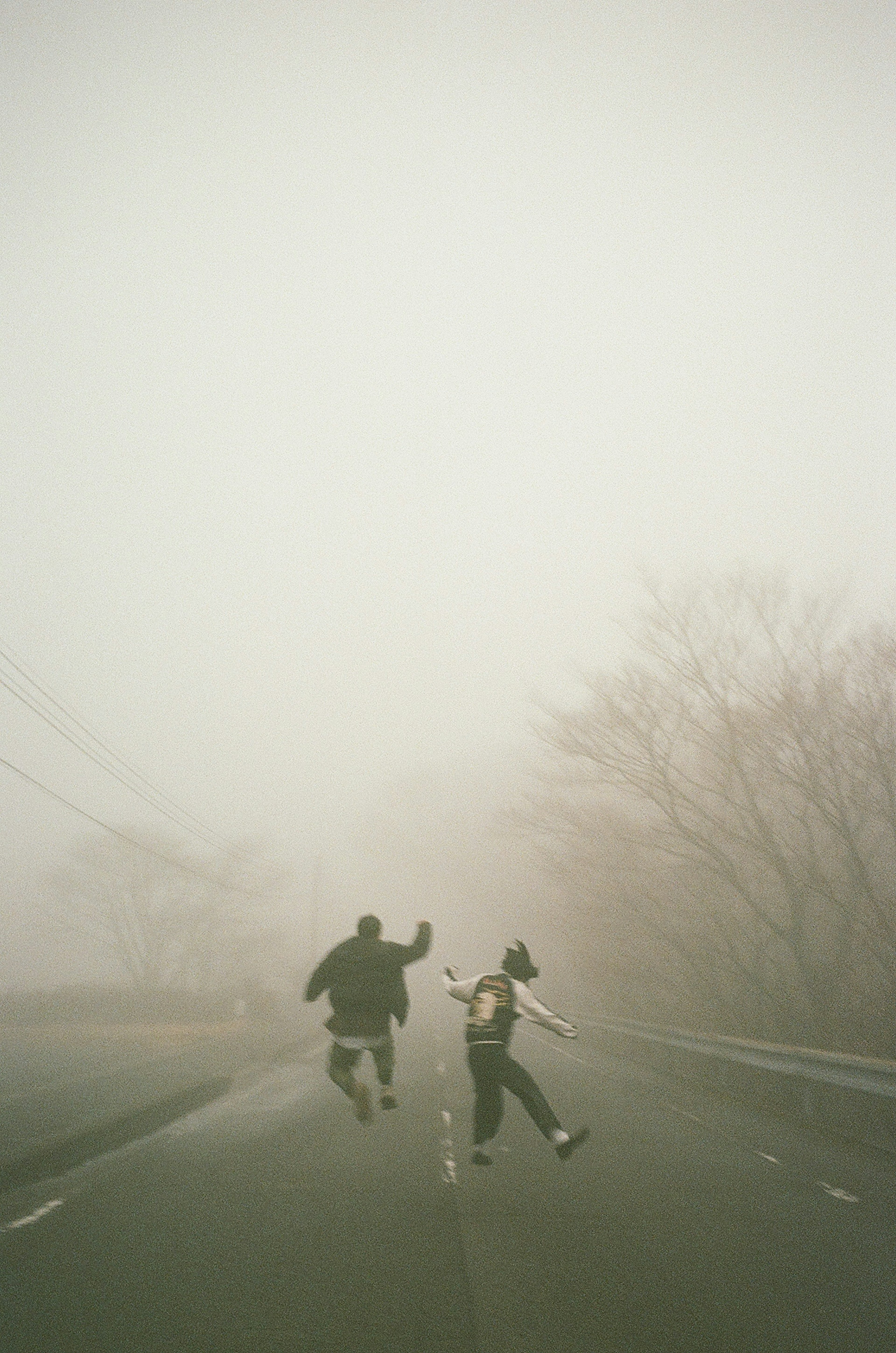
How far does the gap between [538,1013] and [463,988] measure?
0.71 meters

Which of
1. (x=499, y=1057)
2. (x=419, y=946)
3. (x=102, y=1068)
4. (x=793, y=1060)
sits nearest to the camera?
(x=499, y=1057)

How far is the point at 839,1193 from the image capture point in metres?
6.11

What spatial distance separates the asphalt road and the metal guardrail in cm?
69

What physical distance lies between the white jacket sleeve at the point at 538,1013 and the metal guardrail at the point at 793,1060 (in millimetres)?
3398

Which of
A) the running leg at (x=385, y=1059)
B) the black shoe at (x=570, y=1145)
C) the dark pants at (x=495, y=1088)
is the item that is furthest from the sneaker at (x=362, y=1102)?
the black shoe at (x=570, y=1145)

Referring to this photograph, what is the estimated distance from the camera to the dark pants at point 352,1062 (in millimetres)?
7242

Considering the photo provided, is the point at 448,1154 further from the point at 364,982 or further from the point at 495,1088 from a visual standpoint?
the point at 364,982

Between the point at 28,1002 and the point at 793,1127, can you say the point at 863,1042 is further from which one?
the point at 28,1002

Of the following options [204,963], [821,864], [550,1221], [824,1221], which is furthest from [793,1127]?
[204,963]

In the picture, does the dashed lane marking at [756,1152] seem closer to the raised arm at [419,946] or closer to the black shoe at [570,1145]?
the black shoe at [570,1145]

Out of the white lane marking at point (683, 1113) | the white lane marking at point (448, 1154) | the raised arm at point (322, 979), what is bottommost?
the white lane marking at point (448, 1154)

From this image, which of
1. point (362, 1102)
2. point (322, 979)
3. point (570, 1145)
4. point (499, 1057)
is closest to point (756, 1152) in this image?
point (570, 1145)

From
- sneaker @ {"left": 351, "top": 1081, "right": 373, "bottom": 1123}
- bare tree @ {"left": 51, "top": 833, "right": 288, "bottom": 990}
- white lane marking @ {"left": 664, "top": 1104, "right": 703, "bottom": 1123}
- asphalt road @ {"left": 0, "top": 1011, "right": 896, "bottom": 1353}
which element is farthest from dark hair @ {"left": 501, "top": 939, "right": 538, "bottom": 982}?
bare tree @ {"left": 51, "top": 833, "right": 288, "bottom": 990}

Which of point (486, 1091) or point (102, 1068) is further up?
point (102, 1068)
